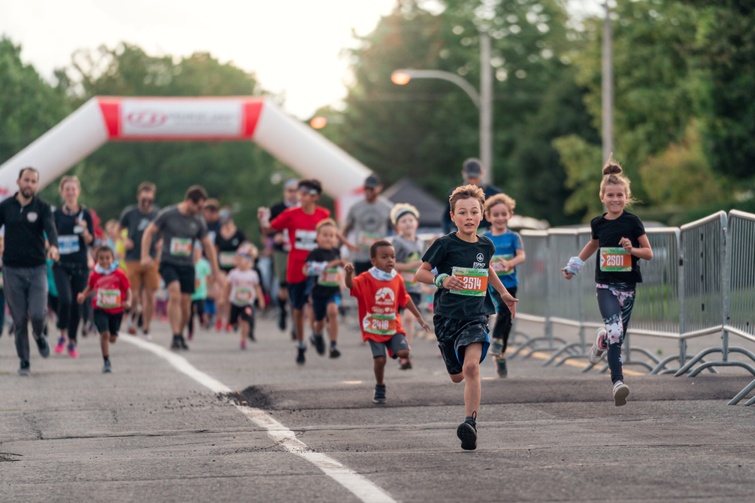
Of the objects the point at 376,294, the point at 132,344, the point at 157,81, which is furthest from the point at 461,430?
the point at 157,81

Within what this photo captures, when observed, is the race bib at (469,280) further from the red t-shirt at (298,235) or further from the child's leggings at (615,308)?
the red t-shirt at (298,235)

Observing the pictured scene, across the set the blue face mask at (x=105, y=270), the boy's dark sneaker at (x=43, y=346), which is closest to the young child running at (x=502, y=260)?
the blue face mask at (x=105, y=270)

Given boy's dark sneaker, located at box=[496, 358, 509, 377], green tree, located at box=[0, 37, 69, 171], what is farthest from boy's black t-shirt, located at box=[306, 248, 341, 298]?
green tree, located at box=[0, 37, 69, 171]

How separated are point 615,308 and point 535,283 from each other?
7.45m

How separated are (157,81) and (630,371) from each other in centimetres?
7287

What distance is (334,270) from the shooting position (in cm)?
1672

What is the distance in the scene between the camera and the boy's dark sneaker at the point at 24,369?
15148mm

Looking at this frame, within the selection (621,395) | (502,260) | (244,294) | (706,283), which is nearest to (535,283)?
(244,294)

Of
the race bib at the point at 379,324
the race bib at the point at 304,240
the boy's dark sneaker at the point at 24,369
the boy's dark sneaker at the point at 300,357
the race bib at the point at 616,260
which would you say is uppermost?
the race bib at the point at 304,240

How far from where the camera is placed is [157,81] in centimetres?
8550

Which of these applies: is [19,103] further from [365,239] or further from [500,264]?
[500,264]

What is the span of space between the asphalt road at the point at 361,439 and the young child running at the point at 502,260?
1.75ft

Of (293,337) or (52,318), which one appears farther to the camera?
(52,318)

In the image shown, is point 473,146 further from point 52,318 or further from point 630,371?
point 630,371
